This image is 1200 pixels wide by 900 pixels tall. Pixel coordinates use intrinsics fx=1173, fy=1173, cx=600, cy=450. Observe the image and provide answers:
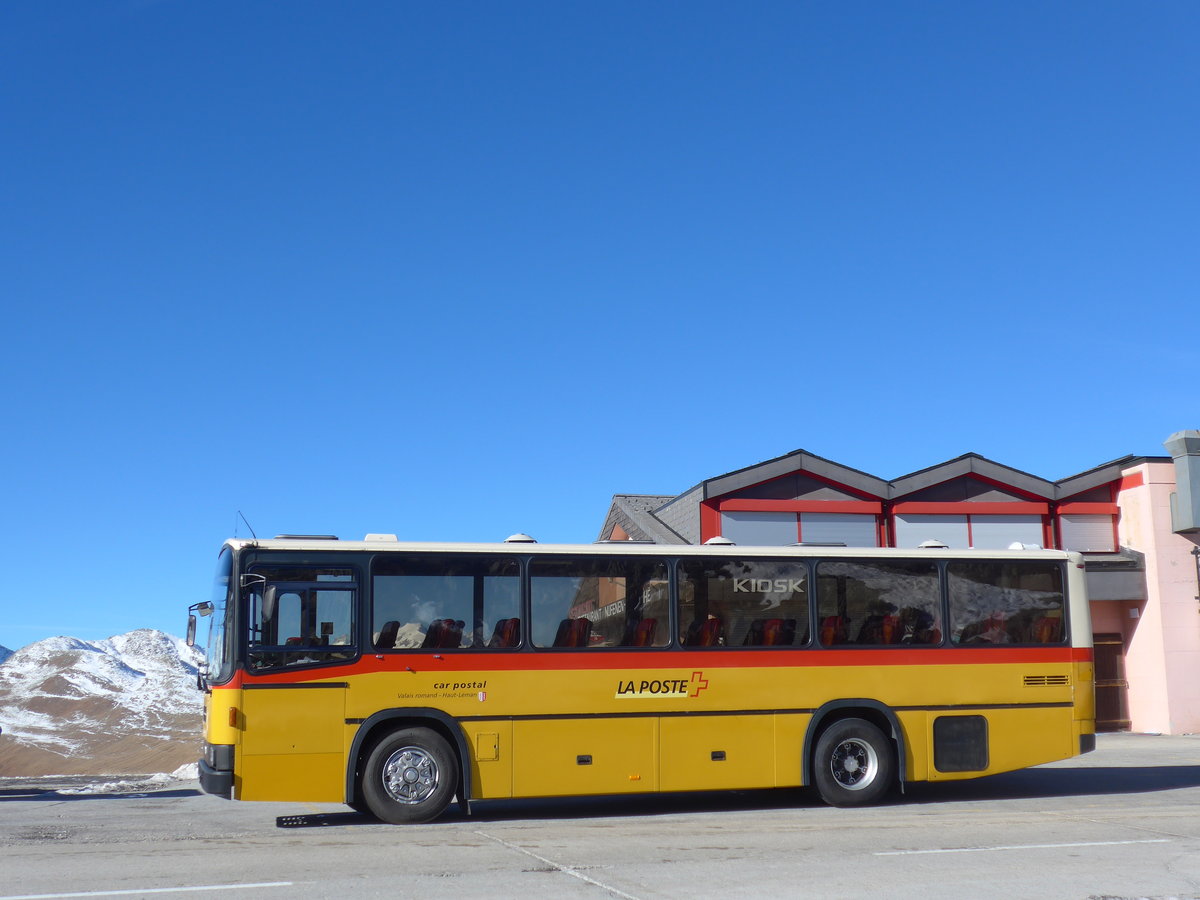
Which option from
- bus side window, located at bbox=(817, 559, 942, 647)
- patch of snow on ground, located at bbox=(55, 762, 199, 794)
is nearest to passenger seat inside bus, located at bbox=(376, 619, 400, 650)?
bus side window, located at bbox=(817, 559, 942, 647)

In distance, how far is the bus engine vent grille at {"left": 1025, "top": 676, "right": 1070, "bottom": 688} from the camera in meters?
14.3

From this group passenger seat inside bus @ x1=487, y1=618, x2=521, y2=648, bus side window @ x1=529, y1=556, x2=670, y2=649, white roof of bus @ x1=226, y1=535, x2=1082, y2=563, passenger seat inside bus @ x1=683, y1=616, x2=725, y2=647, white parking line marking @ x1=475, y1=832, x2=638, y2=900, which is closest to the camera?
white parking line marking @ x1=475, y1=832, x2=638, y2=900

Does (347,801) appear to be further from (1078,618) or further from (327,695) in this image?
(1078,618)

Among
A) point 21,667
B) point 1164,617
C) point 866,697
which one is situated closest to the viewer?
point 866,697

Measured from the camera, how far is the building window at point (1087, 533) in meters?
28.6

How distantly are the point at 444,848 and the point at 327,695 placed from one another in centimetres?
240

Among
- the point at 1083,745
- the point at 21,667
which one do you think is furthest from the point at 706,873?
the point at 21,667

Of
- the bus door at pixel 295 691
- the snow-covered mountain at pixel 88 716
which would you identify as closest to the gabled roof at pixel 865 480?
the bus door at pixel 295 691

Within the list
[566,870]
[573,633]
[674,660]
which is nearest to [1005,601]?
[674,660]

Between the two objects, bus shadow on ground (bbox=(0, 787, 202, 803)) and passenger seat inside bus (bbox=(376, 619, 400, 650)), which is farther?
bus shadow on ground (bbox=(0, 787, 202, 803))

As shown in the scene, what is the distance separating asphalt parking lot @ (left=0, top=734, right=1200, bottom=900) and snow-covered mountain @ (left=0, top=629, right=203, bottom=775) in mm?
34196

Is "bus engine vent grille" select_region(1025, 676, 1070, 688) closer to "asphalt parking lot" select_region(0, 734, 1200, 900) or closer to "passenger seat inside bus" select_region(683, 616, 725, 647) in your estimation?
"asphalt parking lot" select_region(0, 734, 1200, 900)

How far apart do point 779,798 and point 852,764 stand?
119 centimetres

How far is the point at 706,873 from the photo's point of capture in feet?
29.5
